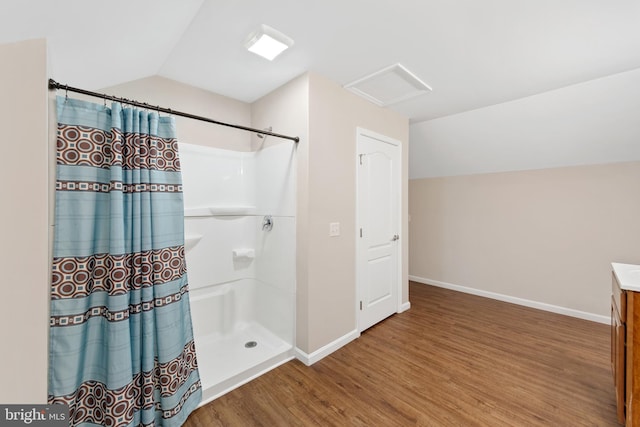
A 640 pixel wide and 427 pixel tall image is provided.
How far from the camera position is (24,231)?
3.25 ft

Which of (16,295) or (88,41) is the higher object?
(88,41)

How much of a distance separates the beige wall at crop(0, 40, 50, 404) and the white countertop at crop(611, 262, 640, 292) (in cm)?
274

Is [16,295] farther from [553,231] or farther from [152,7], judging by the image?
[553,231]

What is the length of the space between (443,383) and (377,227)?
4.96ft

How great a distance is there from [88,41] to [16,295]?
1.31 meters

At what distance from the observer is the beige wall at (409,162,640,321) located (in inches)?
115

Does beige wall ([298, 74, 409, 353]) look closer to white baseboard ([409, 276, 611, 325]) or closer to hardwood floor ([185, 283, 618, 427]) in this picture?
hardwood floor ([185, 283, 618, 427])

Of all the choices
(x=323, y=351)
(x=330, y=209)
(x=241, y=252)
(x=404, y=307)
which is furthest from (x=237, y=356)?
(x=404, y=307)

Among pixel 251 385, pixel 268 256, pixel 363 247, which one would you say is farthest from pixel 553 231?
pixel 251 385

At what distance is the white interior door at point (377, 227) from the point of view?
2.66m

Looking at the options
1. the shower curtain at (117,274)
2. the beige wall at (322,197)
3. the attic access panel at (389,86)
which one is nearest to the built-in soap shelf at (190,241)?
the shower curtain at (117,274)

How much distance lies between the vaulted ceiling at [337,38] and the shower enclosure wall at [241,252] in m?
0.73

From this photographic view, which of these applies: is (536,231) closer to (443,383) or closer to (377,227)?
(377,227)

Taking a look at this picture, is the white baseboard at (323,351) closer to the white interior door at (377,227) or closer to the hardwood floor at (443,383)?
the hardwood floor at (443,383)
